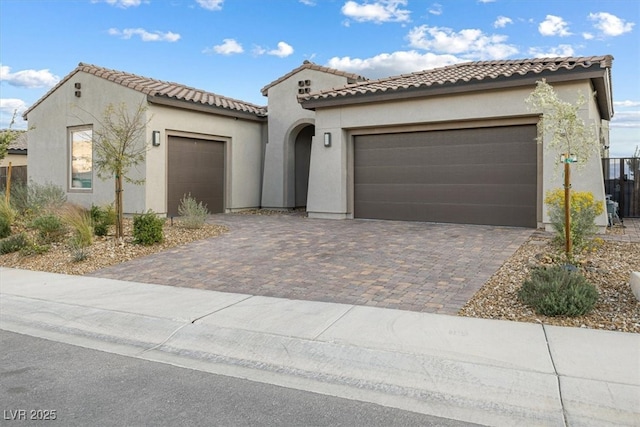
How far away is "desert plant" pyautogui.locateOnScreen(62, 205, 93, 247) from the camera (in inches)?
435

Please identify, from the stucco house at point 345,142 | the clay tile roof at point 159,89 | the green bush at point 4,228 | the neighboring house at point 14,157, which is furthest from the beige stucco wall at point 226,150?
the neighboring house at point 14,157

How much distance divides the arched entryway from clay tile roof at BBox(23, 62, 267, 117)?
1.80 m

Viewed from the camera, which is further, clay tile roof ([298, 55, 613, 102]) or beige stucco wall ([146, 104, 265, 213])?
beige stucco wall ([146, 104, 265, 213])

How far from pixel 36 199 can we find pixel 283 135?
856 centimetres

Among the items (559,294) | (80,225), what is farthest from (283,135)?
(559,294)

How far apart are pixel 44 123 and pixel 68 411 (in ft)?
55.5

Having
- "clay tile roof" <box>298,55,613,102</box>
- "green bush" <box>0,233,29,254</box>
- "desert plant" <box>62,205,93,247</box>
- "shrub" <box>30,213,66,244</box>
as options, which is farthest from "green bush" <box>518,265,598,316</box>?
"green bush" <box>0,233,29,254</box>

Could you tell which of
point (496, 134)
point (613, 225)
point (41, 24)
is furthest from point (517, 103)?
point (41, 24)

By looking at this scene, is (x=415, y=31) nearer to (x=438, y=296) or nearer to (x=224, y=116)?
(x=224, y=116)

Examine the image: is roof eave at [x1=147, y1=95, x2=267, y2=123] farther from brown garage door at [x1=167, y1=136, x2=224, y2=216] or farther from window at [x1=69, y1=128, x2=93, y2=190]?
window at [x1=69, y1=128, x2=93, y2=190]

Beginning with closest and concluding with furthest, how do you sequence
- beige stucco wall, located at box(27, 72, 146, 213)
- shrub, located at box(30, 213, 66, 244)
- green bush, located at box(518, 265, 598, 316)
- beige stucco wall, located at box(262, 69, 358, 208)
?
green bush, located at box(518, 265, 598, 316), shrub, located at box(30, 213, 66, 244), beige stucco wall, located at box(27, 72, 146, 213), beige stucco wall, located at box(262, 69, 358, 208)

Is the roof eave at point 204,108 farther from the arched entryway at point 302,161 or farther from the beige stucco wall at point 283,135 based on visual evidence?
the arched entryway at point 302,161

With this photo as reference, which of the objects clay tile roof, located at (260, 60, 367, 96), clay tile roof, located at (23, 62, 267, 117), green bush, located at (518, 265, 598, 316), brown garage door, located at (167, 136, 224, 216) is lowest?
green bush, located at (518, 265, 598, 316)

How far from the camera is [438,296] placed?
273 inches
